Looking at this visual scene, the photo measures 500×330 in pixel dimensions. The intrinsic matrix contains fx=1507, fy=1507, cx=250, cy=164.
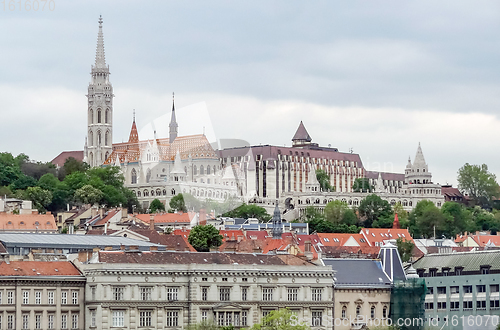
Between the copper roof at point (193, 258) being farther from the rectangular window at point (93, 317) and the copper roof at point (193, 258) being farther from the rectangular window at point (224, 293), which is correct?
the rectangular window at point (93, 317)

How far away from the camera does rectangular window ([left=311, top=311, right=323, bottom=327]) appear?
98.1m

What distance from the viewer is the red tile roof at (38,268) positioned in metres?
89.4

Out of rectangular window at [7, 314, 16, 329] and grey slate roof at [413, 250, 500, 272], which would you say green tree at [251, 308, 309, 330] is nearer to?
rectangular window at [7, 314, 16, 329]

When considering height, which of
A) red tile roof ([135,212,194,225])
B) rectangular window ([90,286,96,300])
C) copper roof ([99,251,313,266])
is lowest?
rectangular window ([90,286,96,300])

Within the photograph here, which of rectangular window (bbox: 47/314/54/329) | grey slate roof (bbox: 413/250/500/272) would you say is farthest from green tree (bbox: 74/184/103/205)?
rectangular window (bbox: 47/314/54/329)

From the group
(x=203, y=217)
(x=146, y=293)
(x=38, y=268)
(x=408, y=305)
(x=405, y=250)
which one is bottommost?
(x=408, y=305)

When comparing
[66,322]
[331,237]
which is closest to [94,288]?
[66,322]

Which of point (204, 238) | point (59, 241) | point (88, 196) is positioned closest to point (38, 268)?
point (59, 241)

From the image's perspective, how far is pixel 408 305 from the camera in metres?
102

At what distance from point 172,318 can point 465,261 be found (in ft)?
80.9

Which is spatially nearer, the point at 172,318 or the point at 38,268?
the point at 38,268

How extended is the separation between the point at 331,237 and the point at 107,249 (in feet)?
196

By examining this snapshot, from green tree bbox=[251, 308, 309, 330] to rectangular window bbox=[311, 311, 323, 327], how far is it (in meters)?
5.37

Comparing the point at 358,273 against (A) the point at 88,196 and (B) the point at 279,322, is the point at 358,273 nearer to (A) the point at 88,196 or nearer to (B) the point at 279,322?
(B) the point at 279,322
